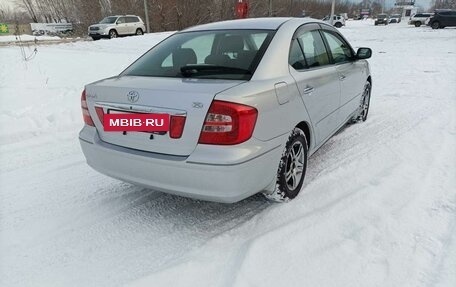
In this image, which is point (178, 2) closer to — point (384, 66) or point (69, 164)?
point (384, 66)

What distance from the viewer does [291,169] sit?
3.10m

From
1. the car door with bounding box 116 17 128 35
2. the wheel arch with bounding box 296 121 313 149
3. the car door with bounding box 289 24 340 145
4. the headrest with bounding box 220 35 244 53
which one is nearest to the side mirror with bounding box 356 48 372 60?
the car door with bounding box 289 24 340 145

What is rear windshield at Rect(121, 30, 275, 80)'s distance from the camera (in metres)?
2.76

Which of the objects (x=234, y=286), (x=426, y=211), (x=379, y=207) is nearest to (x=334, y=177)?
(x=379, y=207)

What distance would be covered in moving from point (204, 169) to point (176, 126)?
1.15 feet

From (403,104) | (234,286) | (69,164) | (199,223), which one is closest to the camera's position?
(234,286)

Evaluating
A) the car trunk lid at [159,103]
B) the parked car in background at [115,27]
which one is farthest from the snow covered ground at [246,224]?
the parked car in background at [115,27]

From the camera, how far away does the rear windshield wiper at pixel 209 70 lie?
2.72 metres

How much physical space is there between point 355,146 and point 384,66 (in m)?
7.60

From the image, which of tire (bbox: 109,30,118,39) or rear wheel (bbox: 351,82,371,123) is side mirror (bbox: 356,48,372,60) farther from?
tire (bbox: 109,30,118,39)

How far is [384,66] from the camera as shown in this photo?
1083cm

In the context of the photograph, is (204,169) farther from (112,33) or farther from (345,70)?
(112,33)

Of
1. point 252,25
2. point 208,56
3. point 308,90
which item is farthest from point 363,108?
point 208,56

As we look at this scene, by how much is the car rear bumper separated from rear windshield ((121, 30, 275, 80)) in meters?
0.61
